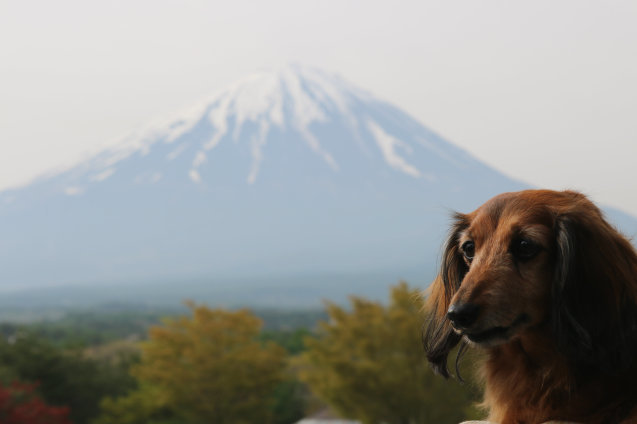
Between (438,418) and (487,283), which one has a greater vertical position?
(487,283)

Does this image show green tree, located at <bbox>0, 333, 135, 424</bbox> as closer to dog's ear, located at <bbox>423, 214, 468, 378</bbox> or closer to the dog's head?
dog's ear, located at <bbox>423, 214, 468, 378</bbox>

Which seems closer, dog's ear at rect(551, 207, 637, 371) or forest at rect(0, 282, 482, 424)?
dog's ear at rect(551, 207, 637, 371)

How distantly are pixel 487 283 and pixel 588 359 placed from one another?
44 cm

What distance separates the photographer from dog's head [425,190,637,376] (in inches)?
100

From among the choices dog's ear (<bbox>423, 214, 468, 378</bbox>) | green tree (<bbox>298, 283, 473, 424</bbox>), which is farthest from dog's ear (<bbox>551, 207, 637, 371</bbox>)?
green tree (<bbox>298, 283, 473, 424</bbox>)

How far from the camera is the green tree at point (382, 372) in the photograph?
22.5 metres

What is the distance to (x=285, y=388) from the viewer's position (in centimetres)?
3092

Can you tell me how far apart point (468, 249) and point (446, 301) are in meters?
0.41

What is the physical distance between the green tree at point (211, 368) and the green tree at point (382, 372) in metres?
2.69

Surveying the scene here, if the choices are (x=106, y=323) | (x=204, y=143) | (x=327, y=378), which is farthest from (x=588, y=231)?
(x=204, y=143)

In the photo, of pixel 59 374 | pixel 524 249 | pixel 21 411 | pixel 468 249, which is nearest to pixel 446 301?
pixel 468 249

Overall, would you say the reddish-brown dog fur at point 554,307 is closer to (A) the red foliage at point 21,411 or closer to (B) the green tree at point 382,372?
(A) the red foliage at point 21,411

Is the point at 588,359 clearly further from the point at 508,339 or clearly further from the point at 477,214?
the point at 477,214

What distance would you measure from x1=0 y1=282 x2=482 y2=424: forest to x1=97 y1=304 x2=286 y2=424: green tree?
4 cm
